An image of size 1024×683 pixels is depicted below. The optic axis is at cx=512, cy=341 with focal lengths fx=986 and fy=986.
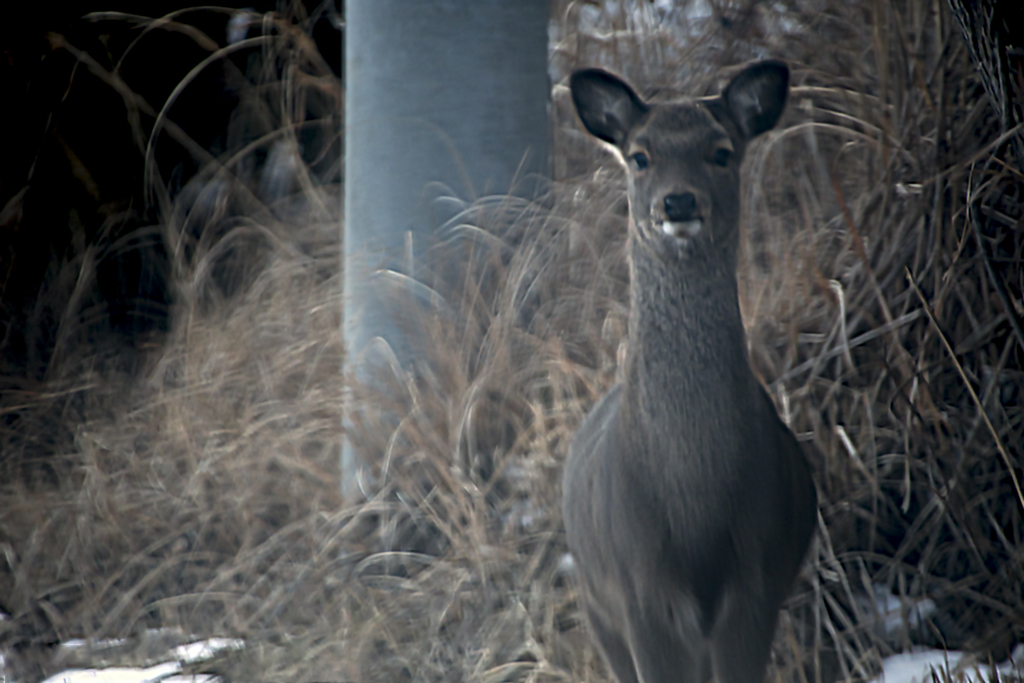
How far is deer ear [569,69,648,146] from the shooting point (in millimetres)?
2404

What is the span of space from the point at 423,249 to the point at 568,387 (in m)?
0.95

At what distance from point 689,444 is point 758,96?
862 mm

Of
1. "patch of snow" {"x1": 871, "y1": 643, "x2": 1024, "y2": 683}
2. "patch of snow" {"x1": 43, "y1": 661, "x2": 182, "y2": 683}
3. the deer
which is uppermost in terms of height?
the deer

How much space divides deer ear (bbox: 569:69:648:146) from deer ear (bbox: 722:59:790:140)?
0.71ft

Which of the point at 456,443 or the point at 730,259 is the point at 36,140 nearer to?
the point at 456,443

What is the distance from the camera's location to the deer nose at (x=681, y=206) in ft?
7.08

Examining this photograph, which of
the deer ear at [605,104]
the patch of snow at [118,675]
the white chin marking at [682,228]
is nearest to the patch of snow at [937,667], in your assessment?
the white chin marking at [682,228]

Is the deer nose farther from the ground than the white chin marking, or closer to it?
farther from the ground

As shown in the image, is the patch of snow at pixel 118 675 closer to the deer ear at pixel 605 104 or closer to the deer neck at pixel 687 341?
the deer neck at pixel 687 341

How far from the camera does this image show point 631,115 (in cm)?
242

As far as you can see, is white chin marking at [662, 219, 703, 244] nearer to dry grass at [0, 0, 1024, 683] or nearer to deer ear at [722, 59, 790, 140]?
deer ear at [722, 59, 790, 140]

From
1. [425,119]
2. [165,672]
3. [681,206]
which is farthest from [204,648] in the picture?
[681,206]

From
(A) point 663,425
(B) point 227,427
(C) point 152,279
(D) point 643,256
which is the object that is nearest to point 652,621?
(A) point 663,425

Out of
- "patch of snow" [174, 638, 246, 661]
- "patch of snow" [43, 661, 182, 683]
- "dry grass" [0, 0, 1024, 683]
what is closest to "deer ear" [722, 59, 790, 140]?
"dry grass" [0, 0, 1024, 683]
